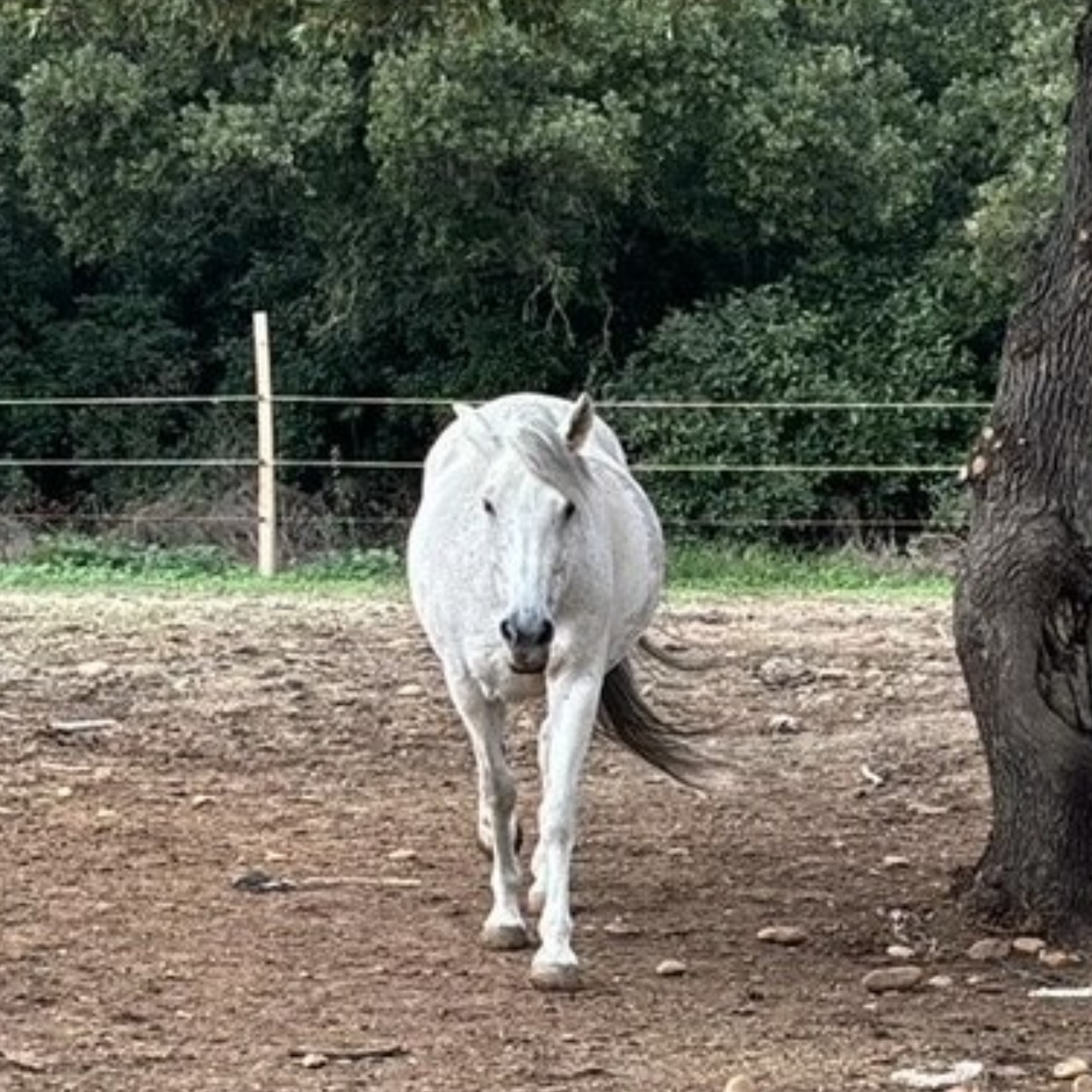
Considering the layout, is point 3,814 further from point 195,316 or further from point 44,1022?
point 195,316

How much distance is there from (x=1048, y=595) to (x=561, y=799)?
48.3 inches

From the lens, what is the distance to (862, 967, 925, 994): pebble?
4.50 meters

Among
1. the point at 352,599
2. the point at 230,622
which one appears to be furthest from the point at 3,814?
the point at 352,599

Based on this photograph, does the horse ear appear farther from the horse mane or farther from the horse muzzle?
the horse muzzle

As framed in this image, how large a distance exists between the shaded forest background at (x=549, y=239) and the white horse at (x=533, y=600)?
37.0 feet

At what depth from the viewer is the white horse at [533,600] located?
464cm

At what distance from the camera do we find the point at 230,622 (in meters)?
10.1

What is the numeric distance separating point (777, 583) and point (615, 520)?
845 centimetres

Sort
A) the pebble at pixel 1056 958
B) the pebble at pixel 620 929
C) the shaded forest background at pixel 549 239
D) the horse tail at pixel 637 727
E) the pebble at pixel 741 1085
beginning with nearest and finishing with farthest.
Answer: the pebble at pixel 741 1085 < the pebble at pixel 1056 958 < the pebble at pixel 620 929 < the horse tail at pixel 637 727 < the shaded forest background at pixel 549 239

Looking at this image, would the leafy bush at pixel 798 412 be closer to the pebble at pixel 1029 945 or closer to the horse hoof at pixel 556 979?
the pebble at pixel 1029 945

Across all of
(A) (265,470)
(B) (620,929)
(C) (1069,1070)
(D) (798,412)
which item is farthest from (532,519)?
(D) (798,412)

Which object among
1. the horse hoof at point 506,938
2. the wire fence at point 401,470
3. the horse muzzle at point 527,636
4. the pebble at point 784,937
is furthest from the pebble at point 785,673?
the wire fence at point 401,470

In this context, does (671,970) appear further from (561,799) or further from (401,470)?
(401,470)

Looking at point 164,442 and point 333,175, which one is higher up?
point 333,175
